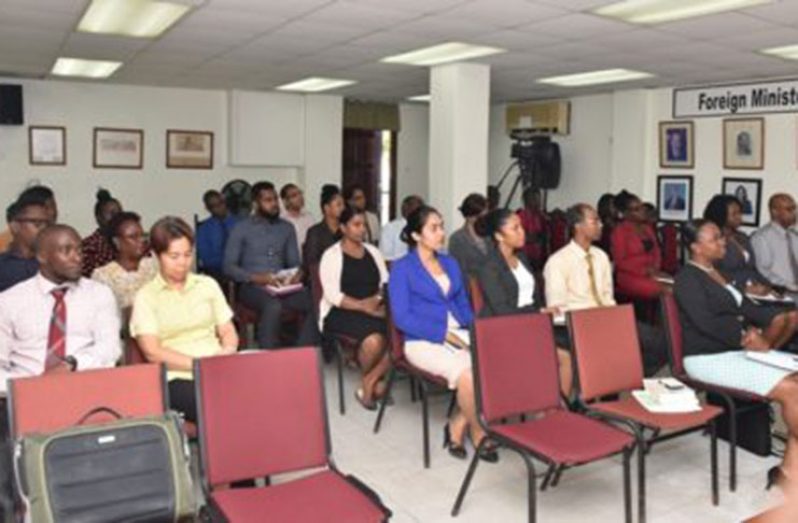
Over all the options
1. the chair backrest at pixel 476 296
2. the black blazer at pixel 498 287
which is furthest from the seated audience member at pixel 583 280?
the chair backrest at pixel 476 296

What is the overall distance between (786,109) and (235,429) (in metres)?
6.88

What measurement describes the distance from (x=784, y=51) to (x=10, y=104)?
300 inches

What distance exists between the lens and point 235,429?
2531mm

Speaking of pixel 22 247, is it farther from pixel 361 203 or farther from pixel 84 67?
pixel 84 67

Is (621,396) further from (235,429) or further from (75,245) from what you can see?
(75,245)

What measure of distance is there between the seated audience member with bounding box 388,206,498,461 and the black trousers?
3.99 ft

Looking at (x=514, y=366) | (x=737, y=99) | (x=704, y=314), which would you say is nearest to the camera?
(x=514, y=366)

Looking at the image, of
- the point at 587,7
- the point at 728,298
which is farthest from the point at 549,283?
the point at 587,7

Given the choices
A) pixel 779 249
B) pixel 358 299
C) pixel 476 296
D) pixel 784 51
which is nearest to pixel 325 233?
pixel 358 299

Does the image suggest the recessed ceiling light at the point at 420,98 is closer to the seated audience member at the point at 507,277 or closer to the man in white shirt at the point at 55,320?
the seated audience member at the point at 507,277

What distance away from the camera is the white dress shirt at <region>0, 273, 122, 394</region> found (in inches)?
114

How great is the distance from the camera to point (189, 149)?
947 cm

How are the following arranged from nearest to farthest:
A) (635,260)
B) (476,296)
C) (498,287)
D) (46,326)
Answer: (46,326)
(498,287)
(476,296)
(635,260)

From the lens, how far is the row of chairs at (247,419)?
7.64 ft
